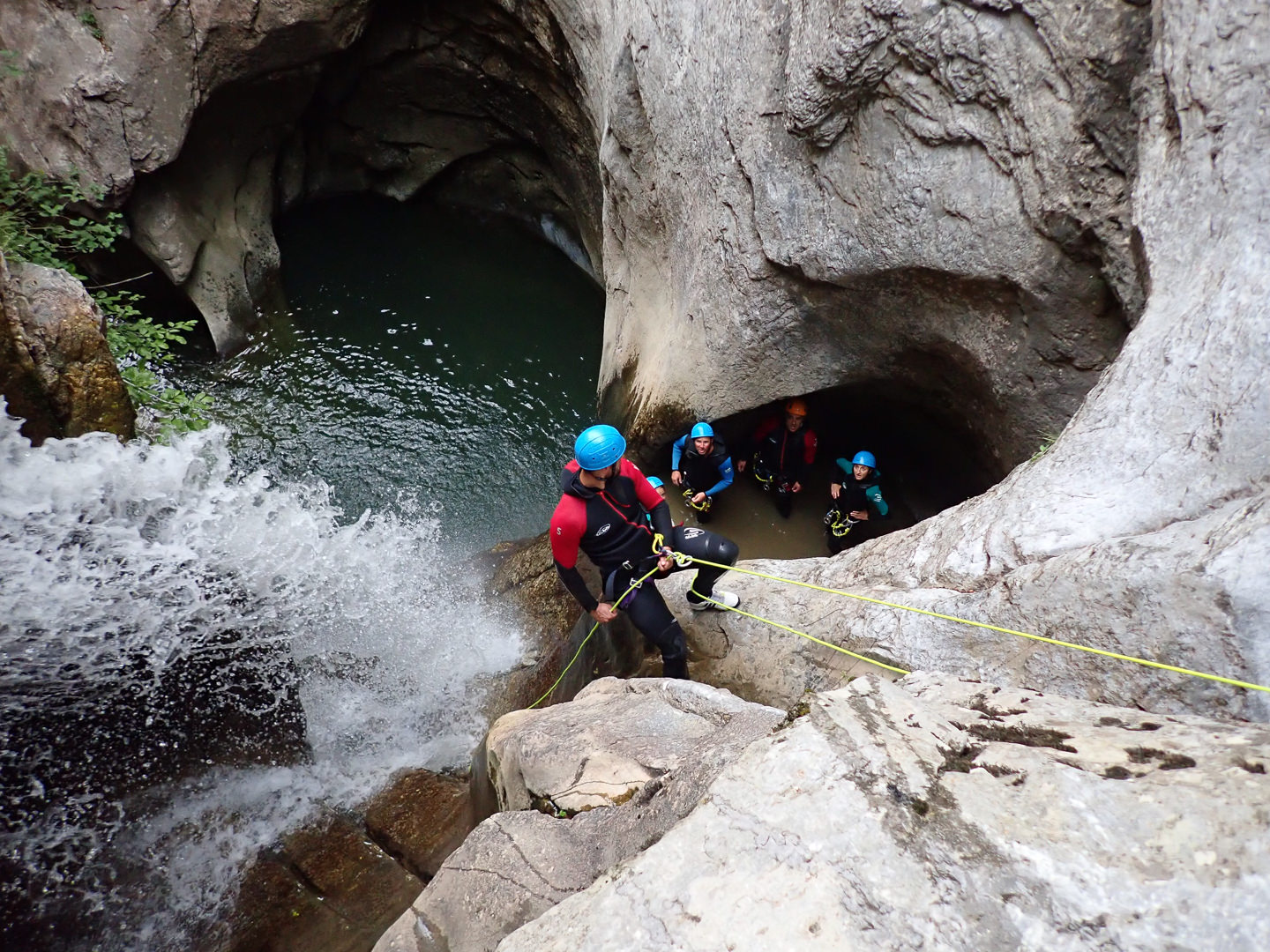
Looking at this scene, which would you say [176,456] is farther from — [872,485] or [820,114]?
[872,485]

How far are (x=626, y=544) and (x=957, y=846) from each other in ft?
10.1

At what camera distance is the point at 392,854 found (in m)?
4.51

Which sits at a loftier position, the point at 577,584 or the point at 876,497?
the point at 876,497

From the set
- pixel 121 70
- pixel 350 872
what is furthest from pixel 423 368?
pixel 350 872

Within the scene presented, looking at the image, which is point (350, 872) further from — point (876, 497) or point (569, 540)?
point (876, 497)

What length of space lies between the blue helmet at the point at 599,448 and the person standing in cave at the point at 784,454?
364 centimetres

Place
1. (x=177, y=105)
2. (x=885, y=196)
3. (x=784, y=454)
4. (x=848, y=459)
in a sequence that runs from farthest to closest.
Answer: (x=177, y=105), (x=848, y=459), (x=784, y=454), (x=885, y=196)

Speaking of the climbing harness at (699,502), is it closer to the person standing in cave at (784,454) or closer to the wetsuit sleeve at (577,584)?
the person standing in cave at (784,454)

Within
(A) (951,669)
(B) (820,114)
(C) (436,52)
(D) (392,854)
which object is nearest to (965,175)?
(B) (820,114)

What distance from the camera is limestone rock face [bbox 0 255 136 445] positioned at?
408 centimetres

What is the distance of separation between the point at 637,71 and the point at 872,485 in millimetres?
4363

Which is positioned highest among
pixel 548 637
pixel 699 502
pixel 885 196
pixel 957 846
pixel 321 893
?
pixel 885 196

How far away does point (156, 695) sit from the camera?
4.29 m

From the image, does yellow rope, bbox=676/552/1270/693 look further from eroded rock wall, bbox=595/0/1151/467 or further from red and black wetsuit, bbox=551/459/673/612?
eroded rock wall, bbox=595/0/1151/467
